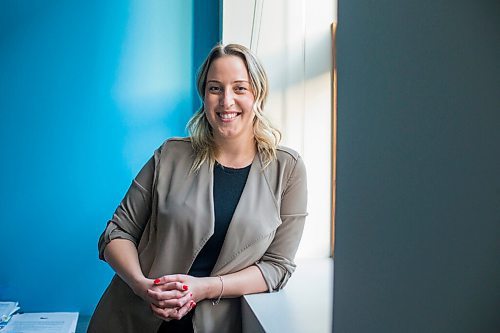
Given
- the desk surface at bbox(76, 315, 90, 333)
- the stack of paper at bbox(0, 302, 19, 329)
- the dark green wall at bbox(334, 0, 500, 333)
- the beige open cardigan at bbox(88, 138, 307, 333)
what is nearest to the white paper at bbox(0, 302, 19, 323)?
the stack of paper at bbox(0, 302, 19, 329)

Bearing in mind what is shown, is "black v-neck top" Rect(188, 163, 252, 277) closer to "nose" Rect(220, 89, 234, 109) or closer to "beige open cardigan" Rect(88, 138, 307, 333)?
"beige open cardigan" Rect(88, 138, 307, 333)

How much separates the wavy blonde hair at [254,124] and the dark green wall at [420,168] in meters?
0.71

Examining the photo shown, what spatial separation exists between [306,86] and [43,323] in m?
1.39

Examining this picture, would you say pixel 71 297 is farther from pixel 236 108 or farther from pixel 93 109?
pixel 236 108

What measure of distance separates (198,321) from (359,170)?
0.79 meters

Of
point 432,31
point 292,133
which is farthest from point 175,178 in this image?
point 432,31

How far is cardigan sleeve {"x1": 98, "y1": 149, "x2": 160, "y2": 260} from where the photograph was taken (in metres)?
1.43

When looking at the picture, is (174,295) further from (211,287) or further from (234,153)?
(234,153)

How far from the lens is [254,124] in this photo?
4.93 ft

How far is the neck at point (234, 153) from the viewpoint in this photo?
4.80ft

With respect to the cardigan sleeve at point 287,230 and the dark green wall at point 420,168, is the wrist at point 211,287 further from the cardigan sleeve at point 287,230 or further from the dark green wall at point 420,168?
the dark green wall at point 420,168

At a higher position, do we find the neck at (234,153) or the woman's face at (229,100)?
the woman's face at (229,100)

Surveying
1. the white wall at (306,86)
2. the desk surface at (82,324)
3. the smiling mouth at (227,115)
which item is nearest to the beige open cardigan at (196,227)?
the smiling mouth at (227,115)

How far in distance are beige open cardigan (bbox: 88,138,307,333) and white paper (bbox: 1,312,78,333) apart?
794 mm
